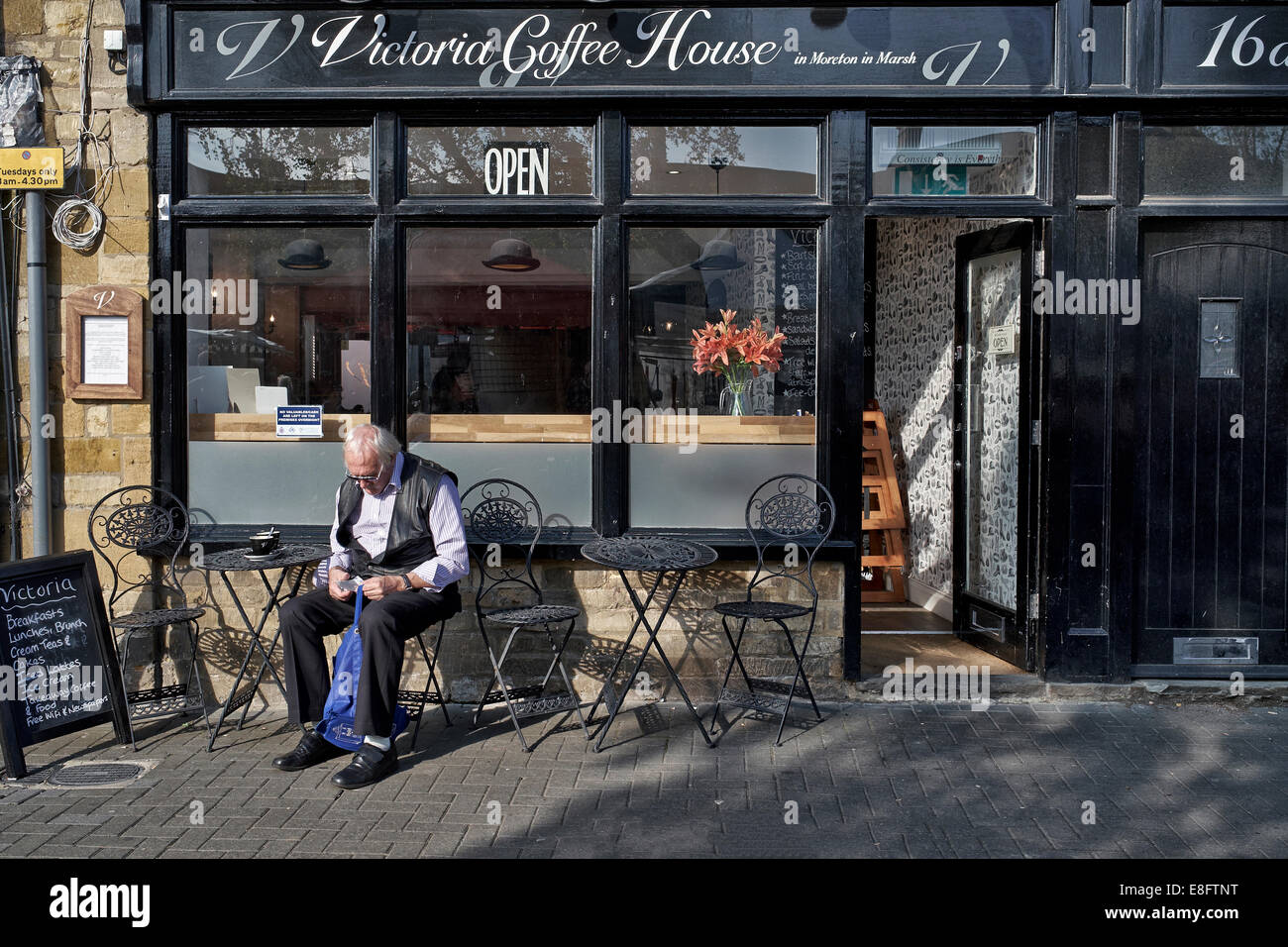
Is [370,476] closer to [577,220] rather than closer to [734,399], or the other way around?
[577,220]

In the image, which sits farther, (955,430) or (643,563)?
(955,430)

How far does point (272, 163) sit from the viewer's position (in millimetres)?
5688

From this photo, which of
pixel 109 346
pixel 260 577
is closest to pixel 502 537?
pixel 260 577

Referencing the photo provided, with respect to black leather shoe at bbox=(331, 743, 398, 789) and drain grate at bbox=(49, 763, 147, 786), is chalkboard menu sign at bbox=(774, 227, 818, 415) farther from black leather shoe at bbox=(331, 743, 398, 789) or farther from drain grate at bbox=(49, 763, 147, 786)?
drain grate at bbox=(49, 763, 147, 786)

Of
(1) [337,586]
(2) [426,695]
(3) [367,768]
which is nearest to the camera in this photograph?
(3) [367,768]

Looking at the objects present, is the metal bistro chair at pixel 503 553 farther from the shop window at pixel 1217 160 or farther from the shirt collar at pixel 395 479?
the shop window at pixel 1217 160

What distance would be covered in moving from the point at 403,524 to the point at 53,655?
5.83ft

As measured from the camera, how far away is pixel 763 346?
5.70 m

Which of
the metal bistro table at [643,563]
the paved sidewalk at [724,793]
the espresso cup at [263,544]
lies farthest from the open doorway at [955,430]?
the espresso cup at [263,544]

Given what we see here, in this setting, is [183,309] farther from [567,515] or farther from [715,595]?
[715,595]

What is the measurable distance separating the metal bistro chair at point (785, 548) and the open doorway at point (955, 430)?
718 millimetres

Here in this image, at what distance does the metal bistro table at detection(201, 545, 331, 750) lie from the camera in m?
4.91

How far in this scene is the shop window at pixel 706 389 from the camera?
18.7 ft

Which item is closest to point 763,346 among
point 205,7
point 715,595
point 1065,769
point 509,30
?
point 715,595
